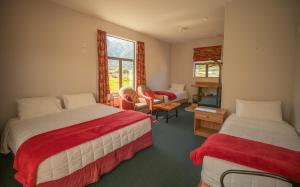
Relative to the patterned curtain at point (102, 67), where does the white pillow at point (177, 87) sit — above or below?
below

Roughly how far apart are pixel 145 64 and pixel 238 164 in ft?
15.2

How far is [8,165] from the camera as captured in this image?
6.85ft

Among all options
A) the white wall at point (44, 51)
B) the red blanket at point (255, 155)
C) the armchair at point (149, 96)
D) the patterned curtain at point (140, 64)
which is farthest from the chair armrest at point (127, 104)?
the red blanket at point (255, 155)

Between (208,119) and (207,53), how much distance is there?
382cm

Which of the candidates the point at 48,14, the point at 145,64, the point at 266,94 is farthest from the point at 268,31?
the point at 48,14

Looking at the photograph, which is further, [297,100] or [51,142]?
[297,100]

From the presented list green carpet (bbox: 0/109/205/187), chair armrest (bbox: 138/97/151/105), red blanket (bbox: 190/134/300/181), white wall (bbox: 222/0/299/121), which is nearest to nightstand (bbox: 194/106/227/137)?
green carpet (bbox: 0/109/205/187)

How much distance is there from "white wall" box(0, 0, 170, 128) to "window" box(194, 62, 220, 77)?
12.9 feet

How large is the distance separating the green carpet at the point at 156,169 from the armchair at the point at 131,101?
149 centimetres

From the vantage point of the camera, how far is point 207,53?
5957 millimetres

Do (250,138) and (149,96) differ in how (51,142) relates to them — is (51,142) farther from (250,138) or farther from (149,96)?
(149,96)

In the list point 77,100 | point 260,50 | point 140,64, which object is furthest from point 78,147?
point 140,64

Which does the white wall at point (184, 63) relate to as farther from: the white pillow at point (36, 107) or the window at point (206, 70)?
the white pillow at point (36, 107)

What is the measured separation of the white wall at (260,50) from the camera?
8.48 feet
